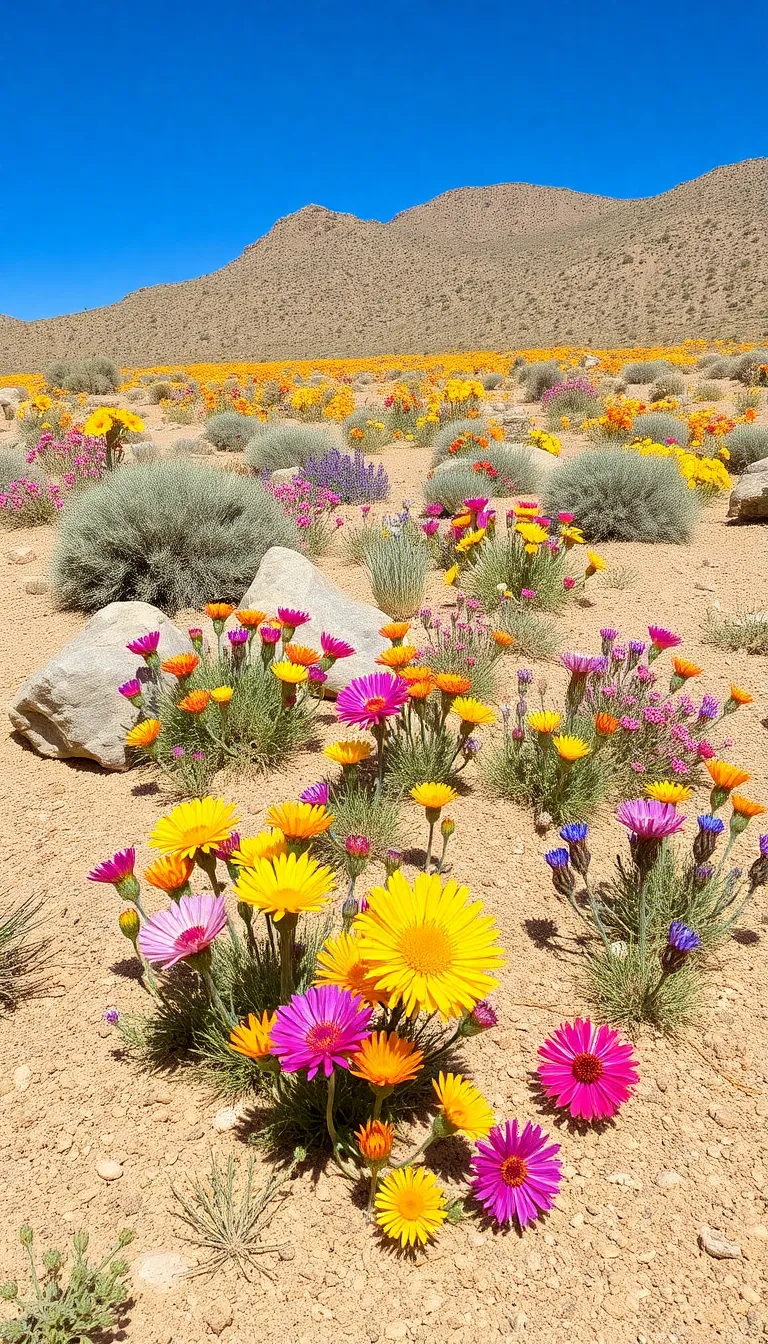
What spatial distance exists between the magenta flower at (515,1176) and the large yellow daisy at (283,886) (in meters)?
0.66

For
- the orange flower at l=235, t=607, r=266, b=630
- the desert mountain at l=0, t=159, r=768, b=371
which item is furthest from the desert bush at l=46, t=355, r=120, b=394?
the orange flower at l=235, t=607, r=266, b=630

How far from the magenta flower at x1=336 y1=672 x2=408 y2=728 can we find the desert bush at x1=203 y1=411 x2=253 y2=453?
404 inches

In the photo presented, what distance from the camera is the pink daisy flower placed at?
1716mm

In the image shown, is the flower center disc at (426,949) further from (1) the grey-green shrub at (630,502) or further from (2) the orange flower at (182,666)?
(1) the grey-green shrub at (630,502)

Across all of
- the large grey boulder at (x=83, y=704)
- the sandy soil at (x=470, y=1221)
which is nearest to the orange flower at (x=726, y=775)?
the sandy soil at (x=470, y=1221)

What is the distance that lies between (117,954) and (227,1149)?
863 mm

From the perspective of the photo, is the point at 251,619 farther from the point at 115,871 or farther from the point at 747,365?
the point at 747,365

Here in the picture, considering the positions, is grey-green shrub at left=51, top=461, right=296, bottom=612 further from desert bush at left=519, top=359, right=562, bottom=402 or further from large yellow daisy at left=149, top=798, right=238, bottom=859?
desert bush at left=519, top=359, right=562, bottom=402

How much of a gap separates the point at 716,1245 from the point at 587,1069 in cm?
40

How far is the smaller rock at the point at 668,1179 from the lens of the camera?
164 centimetres

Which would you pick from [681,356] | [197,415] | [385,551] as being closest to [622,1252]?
[385,551]

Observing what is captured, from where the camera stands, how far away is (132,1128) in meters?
1.78

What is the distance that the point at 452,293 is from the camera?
50250 millimetres

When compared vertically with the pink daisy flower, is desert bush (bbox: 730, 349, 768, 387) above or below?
above
